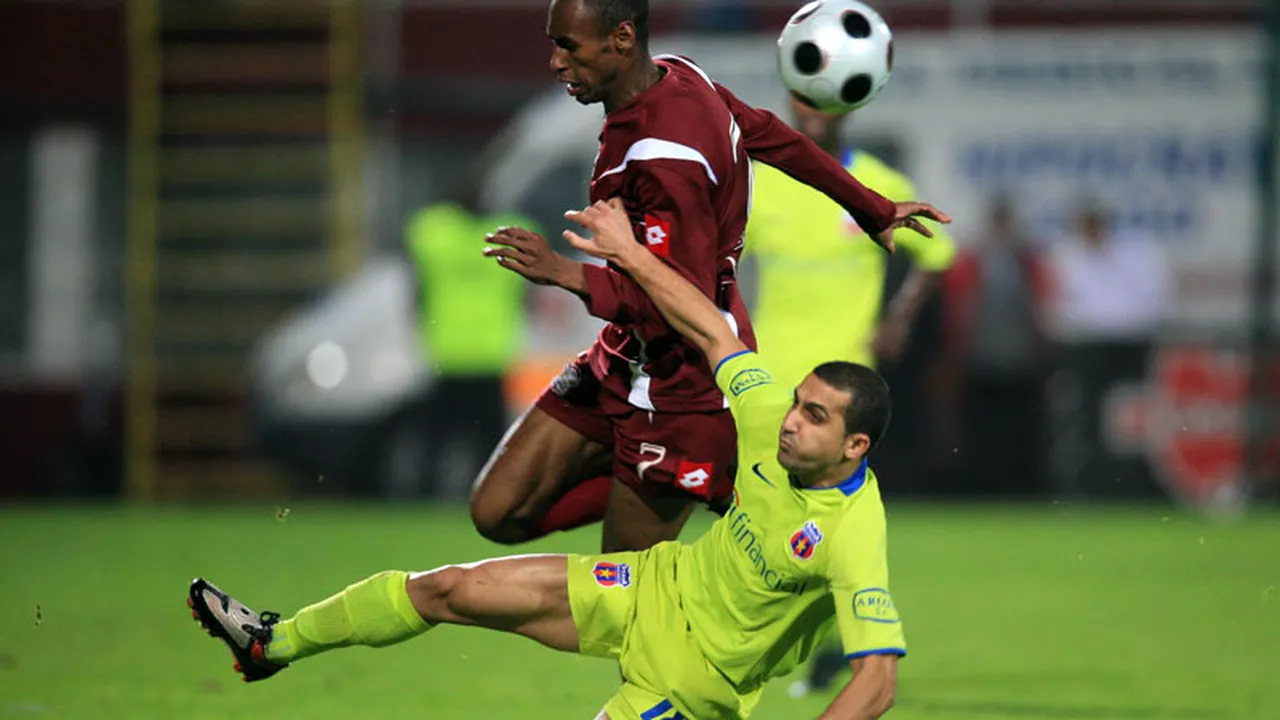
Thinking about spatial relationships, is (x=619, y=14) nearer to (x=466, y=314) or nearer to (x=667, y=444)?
(x=667, y=444)

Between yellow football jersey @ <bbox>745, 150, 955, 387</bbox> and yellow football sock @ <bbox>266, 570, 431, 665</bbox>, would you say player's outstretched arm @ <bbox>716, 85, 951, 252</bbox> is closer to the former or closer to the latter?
yellow football sock @ <bbox>266, 570, 431, 665</bbox>

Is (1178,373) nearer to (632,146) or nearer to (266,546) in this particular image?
(266,546)

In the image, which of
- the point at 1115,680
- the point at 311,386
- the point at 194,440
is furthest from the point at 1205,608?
the point at 194,440

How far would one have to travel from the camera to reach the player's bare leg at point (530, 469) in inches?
256

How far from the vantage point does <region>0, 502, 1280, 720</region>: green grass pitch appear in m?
7.84

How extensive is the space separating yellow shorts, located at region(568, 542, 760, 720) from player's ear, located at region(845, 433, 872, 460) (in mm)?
632

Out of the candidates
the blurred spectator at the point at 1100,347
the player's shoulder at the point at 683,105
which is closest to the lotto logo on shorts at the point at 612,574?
the player's shoulder at the point at 683,105

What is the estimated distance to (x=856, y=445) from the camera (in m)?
5.73

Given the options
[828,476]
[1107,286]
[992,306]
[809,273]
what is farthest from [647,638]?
[1107,286]

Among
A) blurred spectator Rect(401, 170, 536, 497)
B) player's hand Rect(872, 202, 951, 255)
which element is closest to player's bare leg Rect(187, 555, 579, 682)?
player's hand Rect(872, 202, 951, 255)

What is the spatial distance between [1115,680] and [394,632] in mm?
3605

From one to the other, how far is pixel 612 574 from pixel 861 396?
0.90 m

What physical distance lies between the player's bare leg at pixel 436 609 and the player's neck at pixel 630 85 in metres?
1.29

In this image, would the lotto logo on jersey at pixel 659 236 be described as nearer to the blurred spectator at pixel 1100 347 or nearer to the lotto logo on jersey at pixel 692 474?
the lotto logo on jersey at pixel 692 474
